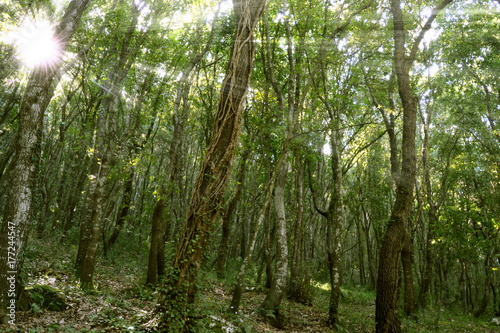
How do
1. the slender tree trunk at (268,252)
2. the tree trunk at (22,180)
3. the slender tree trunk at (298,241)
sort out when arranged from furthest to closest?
the slender tree trunk at (298,241), the slender tree trunk at (268,252), the tree trunk at (22,180)

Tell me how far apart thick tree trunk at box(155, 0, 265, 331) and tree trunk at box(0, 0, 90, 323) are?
7.45 ft

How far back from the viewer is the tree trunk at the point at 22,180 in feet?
14.4

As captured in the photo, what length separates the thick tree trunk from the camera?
4082 mm

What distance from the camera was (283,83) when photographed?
12898 millimetres

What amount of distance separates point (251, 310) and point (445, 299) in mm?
22269

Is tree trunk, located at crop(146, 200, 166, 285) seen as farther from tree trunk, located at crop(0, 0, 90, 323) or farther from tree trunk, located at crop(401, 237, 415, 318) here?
tree trunk, located at crop(401, 237, 415, 318)

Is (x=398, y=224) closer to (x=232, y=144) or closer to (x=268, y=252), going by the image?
(x=268, y=252)

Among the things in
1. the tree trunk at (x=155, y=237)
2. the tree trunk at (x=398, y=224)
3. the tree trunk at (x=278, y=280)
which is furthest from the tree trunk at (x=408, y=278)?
the tree trunk at (x=155, y=237)

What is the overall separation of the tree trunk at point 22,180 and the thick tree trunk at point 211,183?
227 centimetres

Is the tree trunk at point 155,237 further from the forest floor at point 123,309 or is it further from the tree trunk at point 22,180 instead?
the tree trunk at point 22,180

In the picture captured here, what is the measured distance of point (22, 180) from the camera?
459 cm

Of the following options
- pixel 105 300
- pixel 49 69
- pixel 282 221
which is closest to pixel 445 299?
pixel 282 221

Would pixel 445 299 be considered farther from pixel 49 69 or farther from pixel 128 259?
pixel 49 69

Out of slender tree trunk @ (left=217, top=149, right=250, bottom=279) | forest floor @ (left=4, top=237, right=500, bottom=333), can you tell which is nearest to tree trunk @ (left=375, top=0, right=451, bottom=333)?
forest floor @ (left=4, top=237, right=500, bottom=333)
